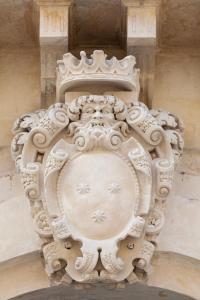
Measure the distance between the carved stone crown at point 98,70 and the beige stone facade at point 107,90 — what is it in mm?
45

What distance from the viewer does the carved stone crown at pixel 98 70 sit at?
14.9 feet

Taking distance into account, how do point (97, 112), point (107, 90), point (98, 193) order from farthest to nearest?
point (107, 90), point (97, 112), point (98, 193)

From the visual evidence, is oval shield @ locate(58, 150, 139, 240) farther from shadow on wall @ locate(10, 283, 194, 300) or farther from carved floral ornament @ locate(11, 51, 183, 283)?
shadow on wall @ locate(10, 283, 194, 300)

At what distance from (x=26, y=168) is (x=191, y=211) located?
724 mm

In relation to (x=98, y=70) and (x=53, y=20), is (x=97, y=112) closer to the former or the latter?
(x=98, y=70)

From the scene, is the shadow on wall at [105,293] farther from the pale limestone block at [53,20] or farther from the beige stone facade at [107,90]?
the pale limestone block at [53,20]

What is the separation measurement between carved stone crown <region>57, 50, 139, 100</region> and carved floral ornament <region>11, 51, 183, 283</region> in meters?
0.09

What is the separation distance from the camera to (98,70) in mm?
4551

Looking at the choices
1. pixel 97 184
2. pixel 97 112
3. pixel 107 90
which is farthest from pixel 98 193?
pixel 107 90

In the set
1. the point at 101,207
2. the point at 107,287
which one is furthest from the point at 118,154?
the point at 107,287

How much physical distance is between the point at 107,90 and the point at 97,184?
47 cm

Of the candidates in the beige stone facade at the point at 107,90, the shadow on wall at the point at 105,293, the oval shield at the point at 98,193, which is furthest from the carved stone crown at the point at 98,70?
the shadow on wall at the point at 105,293

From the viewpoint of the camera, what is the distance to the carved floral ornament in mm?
4336

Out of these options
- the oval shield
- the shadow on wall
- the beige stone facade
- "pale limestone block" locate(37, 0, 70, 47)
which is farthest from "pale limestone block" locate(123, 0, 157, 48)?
the shadow on wall
